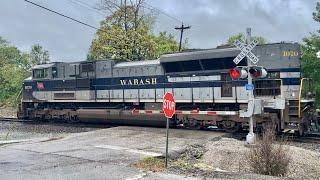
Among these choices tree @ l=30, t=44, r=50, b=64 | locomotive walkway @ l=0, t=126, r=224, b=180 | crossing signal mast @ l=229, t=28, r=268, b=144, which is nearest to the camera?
locomotive walkway @ l=0, t=126, r=224, b=180

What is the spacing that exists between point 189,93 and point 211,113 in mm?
1586

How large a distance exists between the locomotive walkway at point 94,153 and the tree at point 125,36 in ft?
68.7

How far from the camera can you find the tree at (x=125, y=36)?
132 feet

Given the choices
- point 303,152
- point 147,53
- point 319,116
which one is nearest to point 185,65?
point 319,116

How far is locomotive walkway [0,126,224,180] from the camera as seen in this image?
10.2 m

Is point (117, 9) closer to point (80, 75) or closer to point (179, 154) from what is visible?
point (80, 75)

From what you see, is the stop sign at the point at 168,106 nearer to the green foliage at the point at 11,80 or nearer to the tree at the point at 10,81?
the green foliage at the point at 11,80

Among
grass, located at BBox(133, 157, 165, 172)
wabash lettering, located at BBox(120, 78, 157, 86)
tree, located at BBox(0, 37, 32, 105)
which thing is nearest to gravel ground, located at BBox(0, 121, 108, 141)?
wabash lettering, located at BBox(120, 78, 157, 86)

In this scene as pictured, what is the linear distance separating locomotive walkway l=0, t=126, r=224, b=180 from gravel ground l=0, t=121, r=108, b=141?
2.83m

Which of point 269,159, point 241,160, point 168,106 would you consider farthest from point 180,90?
point 269,159

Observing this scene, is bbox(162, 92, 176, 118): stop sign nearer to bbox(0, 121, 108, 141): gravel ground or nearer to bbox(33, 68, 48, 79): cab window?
bbox(0, 121, 108, 141): gravel ground

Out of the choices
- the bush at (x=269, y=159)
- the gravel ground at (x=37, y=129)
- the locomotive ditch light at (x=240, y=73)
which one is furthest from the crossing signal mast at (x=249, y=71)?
the gravel ground at (x=37, y=129)

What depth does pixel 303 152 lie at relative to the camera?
13578 millimetres

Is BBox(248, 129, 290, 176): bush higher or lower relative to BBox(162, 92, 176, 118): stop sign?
lower
